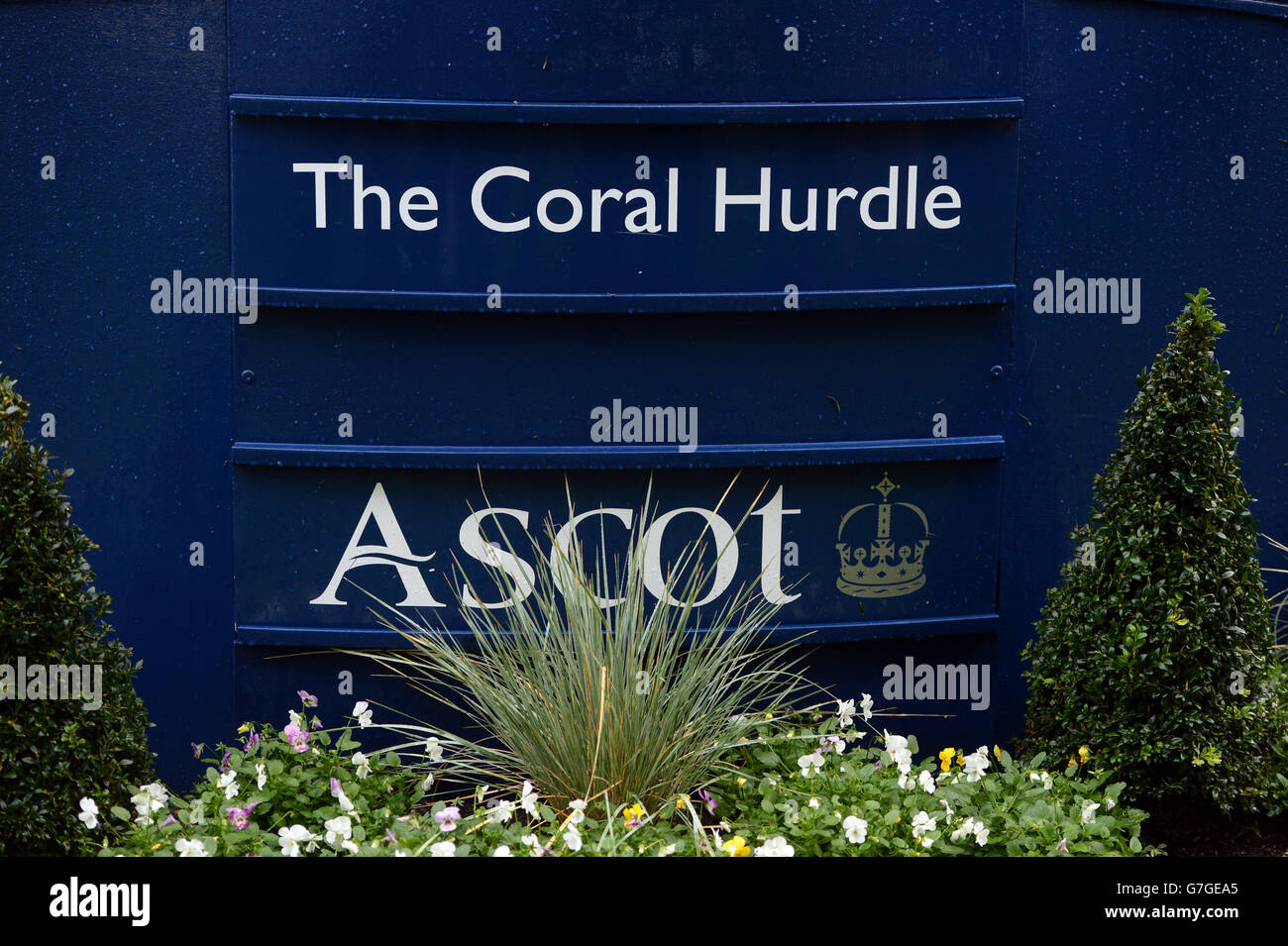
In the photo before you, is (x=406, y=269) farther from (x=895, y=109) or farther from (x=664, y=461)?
(x=895, y=109)

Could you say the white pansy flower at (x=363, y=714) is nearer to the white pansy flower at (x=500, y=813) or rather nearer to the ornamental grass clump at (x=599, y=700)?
the ornamental grass clump at (x=599, y=700)

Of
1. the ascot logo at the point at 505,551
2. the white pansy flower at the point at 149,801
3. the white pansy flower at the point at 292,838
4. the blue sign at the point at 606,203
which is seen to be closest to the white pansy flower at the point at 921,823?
the ascot logo at the point at 505,551

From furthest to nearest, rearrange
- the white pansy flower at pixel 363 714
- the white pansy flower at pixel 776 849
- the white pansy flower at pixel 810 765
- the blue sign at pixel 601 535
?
1. the blue sign at pixel 601 535
2. the white pansy flower at pixel 363 714
3. the white pansy flower at pixel 810 765
4. the white pansy flower at pixel 776 849

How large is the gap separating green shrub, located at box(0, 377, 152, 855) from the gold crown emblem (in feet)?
8.39

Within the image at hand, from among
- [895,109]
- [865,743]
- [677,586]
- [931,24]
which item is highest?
[931,24]

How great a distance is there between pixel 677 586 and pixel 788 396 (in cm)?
81

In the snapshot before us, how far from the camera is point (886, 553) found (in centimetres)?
516

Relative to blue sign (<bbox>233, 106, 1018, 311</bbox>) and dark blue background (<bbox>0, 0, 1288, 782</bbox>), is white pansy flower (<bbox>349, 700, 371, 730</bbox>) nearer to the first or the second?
dark blue background (<bbox>0, 0, 1288, 782</bbox>)

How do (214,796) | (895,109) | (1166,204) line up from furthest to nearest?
(1166,204), (895,109), (214,796)

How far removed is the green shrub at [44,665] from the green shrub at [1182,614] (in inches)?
121

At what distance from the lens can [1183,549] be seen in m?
4.42

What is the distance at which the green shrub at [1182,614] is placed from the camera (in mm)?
4402

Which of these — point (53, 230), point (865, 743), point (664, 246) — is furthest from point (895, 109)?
point (53, 230)

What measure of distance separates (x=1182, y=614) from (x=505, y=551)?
2325 mm
